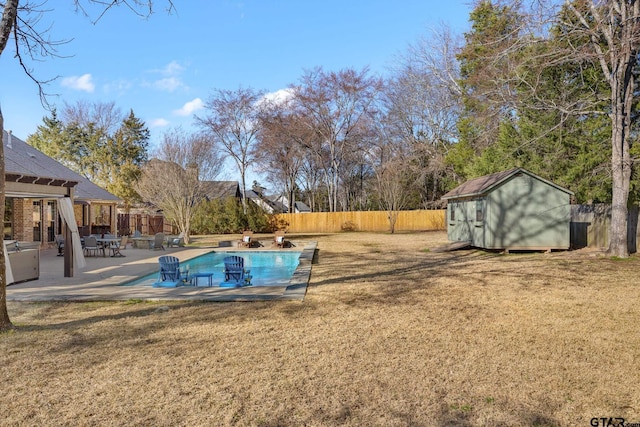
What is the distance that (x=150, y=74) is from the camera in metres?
Result: 22.2

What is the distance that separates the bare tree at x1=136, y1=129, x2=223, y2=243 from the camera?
73.9 ft

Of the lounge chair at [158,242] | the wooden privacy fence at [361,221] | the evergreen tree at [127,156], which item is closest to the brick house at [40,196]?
the lounge chair at [158,242]

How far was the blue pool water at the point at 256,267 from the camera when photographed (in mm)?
11195

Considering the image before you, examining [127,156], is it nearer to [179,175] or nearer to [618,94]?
[179,175]

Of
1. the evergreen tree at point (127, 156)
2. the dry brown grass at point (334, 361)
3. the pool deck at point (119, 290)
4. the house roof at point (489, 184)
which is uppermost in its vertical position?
the evergreen tree at point (127, 156)

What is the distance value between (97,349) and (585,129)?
19485 millimetres

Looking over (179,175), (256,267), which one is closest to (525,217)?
(256,267)

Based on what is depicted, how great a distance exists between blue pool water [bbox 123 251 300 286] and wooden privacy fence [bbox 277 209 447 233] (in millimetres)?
17132

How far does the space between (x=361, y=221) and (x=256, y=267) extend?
21.4 meters

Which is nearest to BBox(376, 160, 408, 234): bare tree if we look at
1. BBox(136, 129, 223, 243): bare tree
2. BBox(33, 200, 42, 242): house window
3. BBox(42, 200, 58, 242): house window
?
BBox(136, 129, 223, 243): bare tree

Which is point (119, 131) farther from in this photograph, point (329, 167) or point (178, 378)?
point (178, 378)

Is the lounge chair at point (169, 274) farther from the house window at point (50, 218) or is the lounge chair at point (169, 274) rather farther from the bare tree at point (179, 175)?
the bare tree at point (179, 175)

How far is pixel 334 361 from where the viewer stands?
4516 millimetres

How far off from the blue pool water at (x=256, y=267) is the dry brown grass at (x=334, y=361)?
11.4 ft
